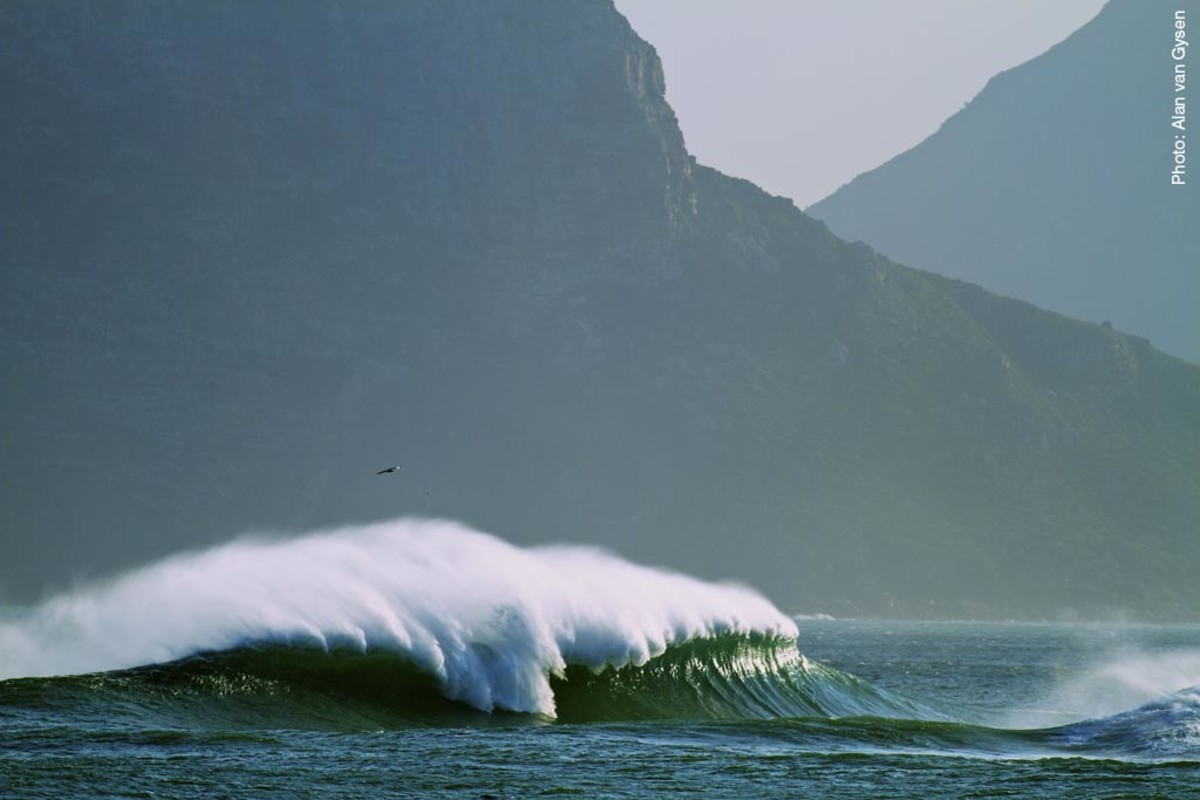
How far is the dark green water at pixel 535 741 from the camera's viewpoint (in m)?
22.7

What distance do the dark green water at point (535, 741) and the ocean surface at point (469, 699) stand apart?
70 mm

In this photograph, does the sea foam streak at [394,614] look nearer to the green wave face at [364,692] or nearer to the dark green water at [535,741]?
the green wave face at [364,692]

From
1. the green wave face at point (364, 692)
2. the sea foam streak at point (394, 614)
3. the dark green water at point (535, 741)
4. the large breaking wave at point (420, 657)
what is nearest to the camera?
the dark green water at point (535, 741)

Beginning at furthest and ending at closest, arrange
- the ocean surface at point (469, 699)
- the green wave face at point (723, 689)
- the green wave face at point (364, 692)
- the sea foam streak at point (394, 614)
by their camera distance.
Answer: the green wave face at point (723, 689), the sea foam streak at point (394, 614), the green wave face at point (364, 692), the ocean surface at point (469, 699)

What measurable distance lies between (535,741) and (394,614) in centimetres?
709

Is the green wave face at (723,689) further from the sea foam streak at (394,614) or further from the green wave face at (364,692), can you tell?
the sea foam streak at (394,614)

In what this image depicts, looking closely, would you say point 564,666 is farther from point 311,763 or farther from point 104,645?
point 311,763

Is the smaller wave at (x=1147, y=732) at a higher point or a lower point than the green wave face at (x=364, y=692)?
lower

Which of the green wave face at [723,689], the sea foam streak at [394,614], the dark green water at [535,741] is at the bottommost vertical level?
the dark green water at [535,741]

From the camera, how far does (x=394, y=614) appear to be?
111ft

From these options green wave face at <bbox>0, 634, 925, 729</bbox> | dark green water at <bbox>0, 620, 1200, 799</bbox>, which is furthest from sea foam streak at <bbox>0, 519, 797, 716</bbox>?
dark green water at <bbox>0, 620, 1200, 799</bbox>

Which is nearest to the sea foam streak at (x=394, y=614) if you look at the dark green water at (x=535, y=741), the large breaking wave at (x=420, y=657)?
the large breaking wave at (x=420, y=657)

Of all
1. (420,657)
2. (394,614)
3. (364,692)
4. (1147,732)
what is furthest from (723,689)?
(364,692)

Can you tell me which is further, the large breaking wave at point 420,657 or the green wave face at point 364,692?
the large breaking wave at point 420,657
